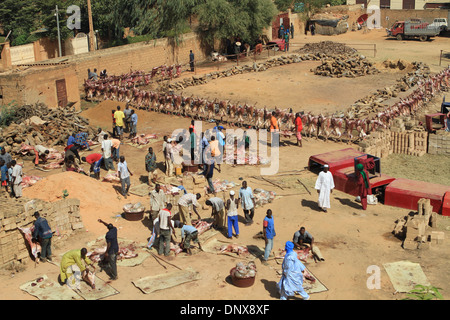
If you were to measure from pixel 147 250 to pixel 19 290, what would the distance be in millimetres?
3091

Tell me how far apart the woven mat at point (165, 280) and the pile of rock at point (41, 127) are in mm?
10361

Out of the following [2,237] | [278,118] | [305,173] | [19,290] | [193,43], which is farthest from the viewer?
[193,43]

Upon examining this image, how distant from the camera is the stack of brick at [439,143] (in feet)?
69.7

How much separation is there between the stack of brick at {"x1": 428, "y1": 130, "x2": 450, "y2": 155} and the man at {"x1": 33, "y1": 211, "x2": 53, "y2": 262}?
48.4 feet

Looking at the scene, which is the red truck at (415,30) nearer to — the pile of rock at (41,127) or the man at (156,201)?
the pile of rock at (41,127)

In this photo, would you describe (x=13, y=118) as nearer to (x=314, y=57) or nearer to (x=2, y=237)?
(x=2, y=237)

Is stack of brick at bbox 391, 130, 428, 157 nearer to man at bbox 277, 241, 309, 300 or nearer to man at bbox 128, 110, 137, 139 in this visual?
man at bbox 128, 110, 137, 139

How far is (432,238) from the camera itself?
13938 mm

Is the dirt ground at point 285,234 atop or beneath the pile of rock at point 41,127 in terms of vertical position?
beneath

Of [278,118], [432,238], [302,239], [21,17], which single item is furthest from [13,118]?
[21,17]

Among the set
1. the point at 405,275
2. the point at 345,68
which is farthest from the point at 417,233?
the point at 345,68

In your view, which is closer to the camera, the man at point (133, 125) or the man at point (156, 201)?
the man at point (156, 201)

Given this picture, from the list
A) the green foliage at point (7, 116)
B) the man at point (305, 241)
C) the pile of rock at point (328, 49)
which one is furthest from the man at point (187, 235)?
the pile of rock at point (328, 49)

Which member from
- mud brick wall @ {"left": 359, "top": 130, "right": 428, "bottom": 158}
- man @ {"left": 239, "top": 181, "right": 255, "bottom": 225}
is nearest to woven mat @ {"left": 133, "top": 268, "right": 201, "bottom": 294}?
man @ {"left": 239, "top": 181, "right": 255, "bottom": 225}
